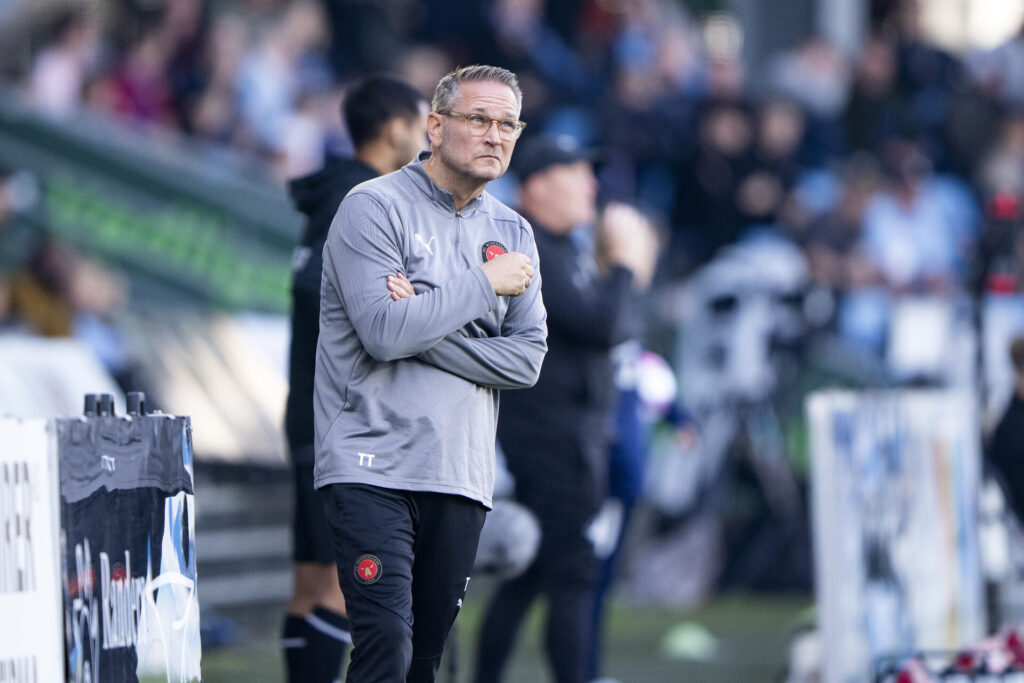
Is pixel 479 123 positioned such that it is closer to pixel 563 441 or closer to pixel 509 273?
pixel 509 273

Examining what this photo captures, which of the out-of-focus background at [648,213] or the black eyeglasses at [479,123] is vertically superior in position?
the out-of-focus background at [648,213]

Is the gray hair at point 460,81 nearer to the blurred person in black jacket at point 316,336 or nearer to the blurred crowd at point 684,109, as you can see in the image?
the blurred person in black jacket at point 316,336

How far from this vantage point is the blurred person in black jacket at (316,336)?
5.35 meters

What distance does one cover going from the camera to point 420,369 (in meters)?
4.27

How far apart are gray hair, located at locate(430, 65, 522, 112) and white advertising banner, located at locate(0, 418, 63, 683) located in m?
1.33

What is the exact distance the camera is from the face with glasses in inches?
170

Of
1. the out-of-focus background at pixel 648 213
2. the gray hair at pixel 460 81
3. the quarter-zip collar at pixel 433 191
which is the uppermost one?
the out-of-focus background at pixel 648 213

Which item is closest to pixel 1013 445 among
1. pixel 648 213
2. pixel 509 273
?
pixel 509 273

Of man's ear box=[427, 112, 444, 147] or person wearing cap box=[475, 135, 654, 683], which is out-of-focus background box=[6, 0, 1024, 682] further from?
man's ear box=[427, 112, 444, 147]

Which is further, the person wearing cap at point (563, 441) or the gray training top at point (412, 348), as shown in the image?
the person wearing cap at point (563, 441)

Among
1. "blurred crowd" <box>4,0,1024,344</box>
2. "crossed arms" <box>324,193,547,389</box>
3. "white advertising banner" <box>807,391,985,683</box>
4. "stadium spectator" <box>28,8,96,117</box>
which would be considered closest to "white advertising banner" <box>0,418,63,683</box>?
"crossed arms" <box>324,193,547,389</box>

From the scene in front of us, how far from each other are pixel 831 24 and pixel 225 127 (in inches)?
239

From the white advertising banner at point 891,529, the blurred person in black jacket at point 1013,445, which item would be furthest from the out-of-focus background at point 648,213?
the white advertising banner at point 891,529

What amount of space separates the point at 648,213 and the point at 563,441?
702 cm
